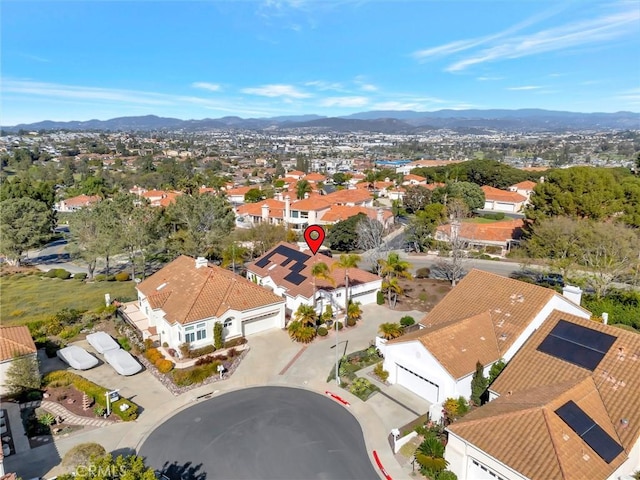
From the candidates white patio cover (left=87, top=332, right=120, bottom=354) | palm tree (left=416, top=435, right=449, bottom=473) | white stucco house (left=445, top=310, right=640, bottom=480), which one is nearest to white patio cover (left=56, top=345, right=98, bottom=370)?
white patio cover (left=87, top=332, right=120, bottom=354)

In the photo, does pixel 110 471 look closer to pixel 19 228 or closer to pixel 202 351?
pixel 202 351

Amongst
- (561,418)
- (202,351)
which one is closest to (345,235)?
(202,351)

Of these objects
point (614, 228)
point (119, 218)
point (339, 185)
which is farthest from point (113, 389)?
point (339, 185)

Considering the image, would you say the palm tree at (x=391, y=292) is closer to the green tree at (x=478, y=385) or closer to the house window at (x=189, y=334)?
the green tree at (x=478, y=385)

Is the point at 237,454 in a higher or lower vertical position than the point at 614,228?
lower

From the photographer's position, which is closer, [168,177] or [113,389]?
[113,389]

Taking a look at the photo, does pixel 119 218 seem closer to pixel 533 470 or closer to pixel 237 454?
pixel 237 454

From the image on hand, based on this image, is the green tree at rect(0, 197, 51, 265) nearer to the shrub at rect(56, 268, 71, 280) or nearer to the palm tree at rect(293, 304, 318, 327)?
the shrub at rect(56, 268, 71, 280)

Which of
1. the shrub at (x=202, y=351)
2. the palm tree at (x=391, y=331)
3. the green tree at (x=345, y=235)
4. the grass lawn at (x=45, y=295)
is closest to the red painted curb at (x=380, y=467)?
the palm tree at (x=391, y=331)
